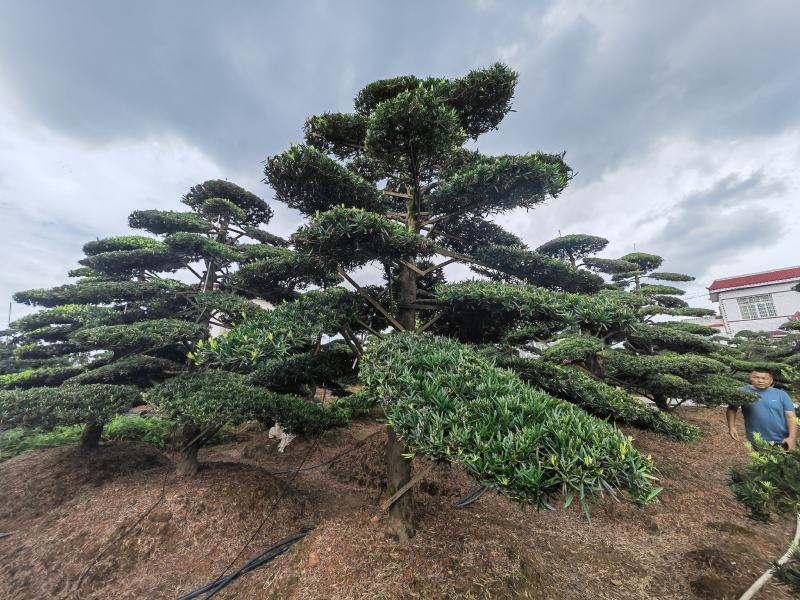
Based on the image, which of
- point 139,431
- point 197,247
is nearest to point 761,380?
point 197,247

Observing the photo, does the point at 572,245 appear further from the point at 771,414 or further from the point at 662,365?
the point at 771,414

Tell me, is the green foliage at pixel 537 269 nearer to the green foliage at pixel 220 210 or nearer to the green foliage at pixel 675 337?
the green foliage at pixel 675 337

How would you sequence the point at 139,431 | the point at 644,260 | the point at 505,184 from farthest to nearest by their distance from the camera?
1. the point at 644,260
2. the point at 139,431
3. the point at 505,184

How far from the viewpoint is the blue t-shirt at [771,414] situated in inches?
155

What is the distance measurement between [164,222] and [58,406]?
4782 mm

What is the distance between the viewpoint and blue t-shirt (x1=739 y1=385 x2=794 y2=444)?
3.94 meters

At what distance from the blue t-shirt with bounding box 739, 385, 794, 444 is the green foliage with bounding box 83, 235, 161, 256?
12.1 m

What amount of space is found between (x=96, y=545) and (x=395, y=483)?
14.9 ft

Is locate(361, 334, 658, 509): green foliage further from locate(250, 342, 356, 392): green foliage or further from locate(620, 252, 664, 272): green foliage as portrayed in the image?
locate(620, 252, 664, 272): green foliage

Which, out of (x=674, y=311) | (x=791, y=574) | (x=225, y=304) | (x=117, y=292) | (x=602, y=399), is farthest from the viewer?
(x=674, y=311)

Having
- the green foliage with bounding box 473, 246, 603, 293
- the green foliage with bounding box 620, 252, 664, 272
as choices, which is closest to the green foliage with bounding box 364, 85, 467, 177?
the green foliage with bounding box 473, 246, 603, 293

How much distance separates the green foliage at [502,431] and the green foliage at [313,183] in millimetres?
2720

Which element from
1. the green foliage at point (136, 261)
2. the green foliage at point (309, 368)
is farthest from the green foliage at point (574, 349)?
the green foliage at point (136, 261)

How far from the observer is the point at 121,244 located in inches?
321
